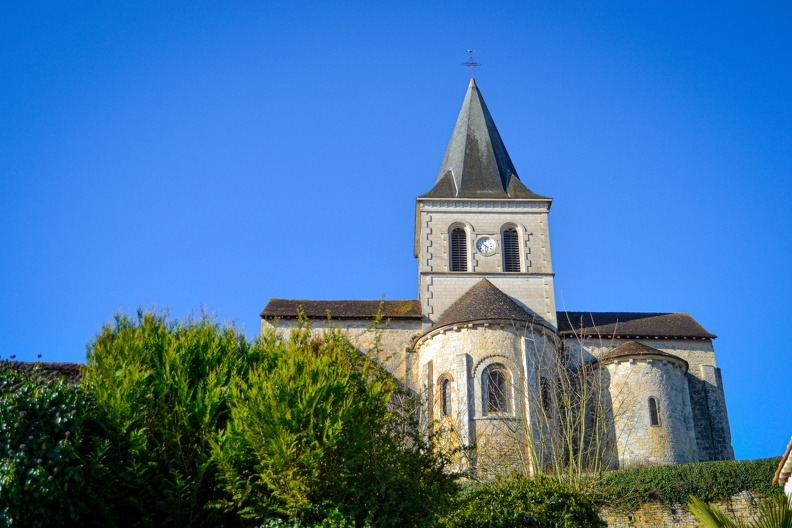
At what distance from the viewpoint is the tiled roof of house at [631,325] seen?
1150 inches

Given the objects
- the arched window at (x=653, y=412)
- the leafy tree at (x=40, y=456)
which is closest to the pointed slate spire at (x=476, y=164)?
the arched window at (x=653, y=412)

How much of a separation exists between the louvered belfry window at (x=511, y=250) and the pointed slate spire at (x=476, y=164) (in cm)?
155

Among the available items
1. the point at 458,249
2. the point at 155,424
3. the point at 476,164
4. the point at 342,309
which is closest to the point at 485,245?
the point at 458,249

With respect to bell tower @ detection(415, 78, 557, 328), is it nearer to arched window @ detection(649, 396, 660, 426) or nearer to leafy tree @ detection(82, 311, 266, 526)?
arched window @ detection(649, 396, 660, 426)

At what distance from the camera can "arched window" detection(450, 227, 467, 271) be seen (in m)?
30.7

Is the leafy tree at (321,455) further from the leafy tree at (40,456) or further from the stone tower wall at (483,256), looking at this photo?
the stone tower wall at (483,256)

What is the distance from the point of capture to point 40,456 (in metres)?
10.8

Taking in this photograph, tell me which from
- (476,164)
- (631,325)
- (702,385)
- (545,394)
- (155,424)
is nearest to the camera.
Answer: (155,424)

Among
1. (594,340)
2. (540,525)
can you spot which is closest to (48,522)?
(540,525)

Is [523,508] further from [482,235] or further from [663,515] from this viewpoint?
[482,235]

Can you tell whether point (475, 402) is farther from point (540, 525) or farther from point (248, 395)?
point (248, 395)

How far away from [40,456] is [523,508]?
7.84 m

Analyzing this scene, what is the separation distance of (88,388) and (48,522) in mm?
2319

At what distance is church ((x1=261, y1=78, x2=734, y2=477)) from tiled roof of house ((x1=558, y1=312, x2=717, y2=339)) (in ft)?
0.24
